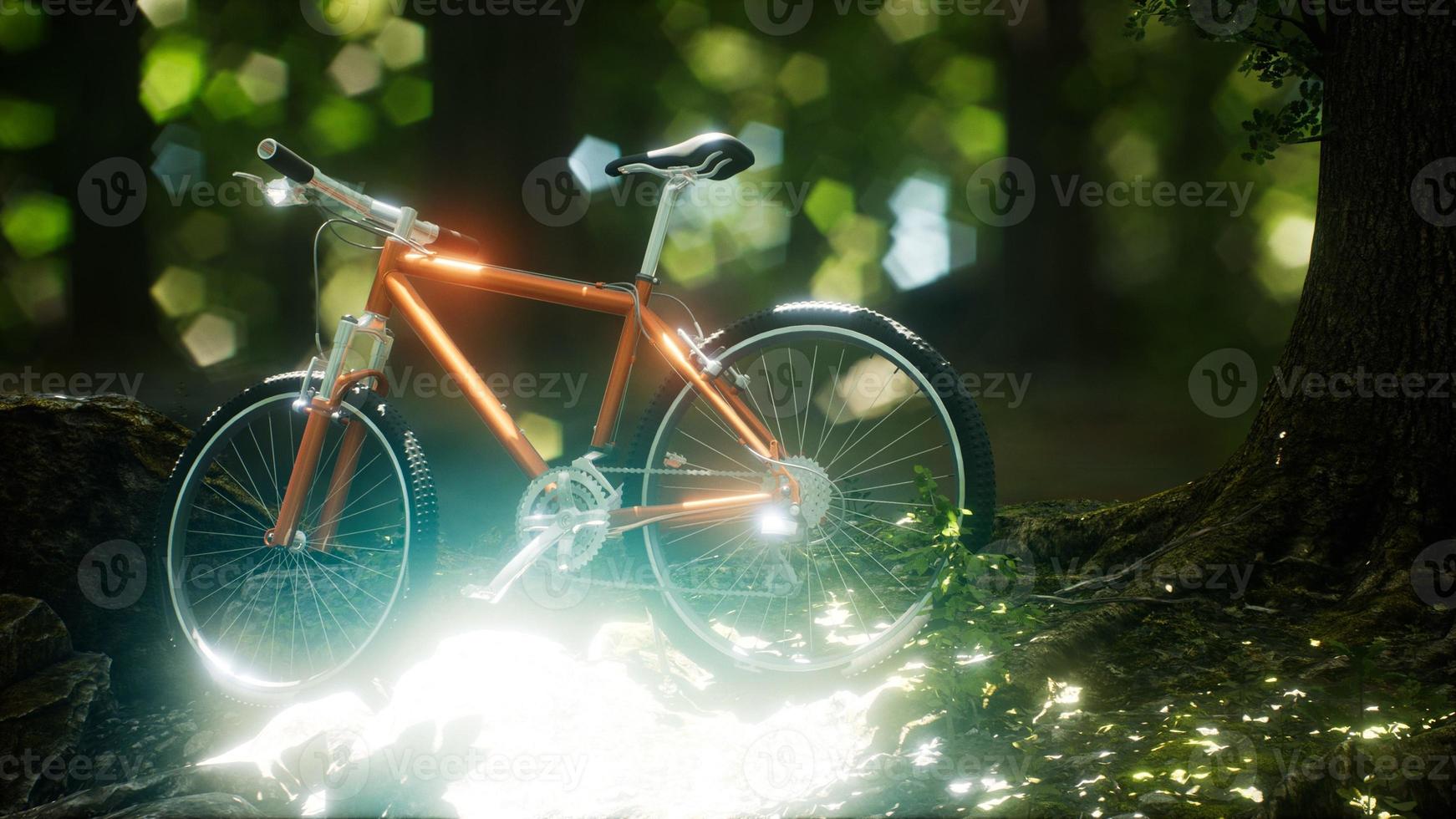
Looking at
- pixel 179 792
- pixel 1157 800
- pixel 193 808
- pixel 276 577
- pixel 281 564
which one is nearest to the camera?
pixel 1157 800

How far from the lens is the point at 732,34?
149 inches

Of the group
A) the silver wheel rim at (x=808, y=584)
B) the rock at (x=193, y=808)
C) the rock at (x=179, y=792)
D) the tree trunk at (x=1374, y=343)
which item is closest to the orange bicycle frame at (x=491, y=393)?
the silver wheel rim at (x=808, y=584)

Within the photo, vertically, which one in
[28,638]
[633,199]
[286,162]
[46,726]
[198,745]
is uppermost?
[633,199]

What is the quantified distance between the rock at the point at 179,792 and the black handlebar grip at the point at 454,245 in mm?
1473

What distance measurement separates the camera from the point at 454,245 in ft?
8.98

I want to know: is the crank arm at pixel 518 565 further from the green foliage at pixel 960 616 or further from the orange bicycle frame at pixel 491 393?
the green foliage at pixel 960 616

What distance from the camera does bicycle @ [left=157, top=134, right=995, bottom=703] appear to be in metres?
2.32

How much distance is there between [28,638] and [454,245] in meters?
1.70

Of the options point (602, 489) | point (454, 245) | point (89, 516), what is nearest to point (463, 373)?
point (454, 245)

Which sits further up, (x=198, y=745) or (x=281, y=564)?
(x=281, y=564)

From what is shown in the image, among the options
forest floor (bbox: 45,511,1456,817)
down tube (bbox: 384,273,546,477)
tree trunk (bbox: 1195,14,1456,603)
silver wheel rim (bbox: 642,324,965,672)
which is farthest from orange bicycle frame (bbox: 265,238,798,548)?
tree trunk (bbox: 1195,14,1456,603)

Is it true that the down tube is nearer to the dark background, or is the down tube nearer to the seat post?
the seat post

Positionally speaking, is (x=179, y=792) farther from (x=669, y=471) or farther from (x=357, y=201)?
(x=357, y=201)

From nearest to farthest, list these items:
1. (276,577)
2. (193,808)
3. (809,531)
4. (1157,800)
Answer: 1. (1157,800)
2. (193,808)
3. (809,531)
4. (276,577)
